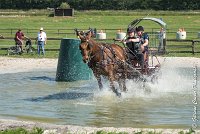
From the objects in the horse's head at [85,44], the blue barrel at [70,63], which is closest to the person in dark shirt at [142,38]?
the horse's head at [85,44]

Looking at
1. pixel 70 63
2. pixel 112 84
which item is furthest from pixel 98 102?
pixel 70 63

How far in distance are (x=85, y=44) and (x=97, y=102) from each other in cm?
164

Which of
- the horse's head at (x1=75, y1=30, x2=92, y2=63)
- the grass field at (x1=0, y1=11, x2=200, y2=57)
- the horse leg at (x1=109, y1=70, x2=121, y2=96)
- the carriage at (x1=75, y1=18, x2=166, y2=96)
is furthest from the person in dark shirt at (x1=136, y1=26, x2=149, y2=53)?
the grass field at (x1=0, y1=11, x2=200, y2=57)

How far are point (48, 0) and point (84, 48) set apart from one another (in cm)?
7675

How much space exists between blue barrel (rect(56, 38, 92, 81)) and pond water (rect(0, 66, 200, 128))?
1.29 feet

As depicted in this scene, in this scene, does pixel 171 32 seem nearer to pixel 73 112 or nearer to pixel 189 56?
pixel 189 56

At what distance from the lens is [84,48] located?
683 inches

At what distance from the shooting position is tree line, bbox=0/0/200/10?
85750mm

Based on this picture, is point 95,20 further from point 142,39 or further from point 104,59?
point 104,59

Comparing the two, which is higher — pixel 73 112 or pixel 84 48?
pixel 84 48

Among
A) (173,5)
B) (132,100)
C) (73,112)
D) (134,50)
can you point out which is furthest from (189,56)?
(173,5)

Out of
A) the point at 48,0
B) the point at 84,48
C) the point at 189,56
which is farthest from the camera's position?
the point at 48,0

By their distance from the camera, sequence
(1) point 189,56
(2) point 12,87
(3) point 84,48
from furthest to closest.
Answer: (1) point 189,56, (2) point 12,87, (3) point 84,48

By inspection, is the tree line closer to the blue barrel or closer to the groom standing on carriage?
the blue barrel
